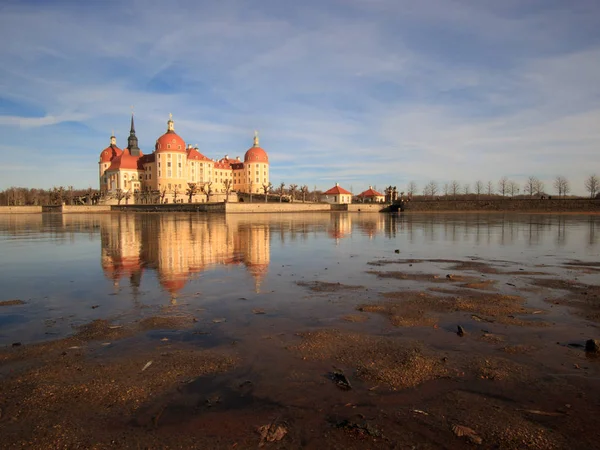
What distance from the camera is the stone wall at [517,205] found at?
257 ft

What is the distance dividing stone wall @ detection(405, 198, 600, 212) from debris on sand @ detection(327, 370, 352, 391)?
90.0 m

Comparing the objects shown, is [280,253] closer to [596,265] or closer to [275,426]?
[596,265]

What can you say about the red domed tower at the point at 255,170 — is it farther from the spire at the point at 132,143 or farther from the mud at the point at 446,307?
the mud at the point at 446,307

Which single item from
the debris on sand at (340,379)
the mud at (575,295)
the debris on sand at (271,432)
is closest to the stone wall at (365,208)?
the mud at (575,295)

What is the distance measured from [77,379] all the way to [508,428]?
5.00 m

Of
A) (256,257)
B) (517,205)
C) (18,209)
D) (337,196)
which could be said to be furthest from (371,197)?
(256,257)

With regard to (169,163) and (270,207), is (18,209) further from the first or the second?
(270,207)

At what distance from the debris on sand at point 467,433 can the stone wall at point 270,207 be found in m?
77.1

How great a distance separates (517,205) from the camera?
84875 mm

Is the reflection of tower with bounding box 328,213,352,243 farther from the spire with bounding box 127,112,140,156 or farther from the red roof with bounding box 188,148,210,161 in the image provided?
the spire with bounding box 127,112,140,156

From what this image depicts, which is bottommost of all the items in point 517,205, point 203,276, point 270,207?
point 203,276

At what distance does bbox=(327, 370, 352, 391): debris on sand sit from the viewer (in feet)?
15.5

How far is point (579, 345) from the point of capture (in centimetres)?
605

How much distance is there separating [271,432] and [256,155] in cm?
13371
